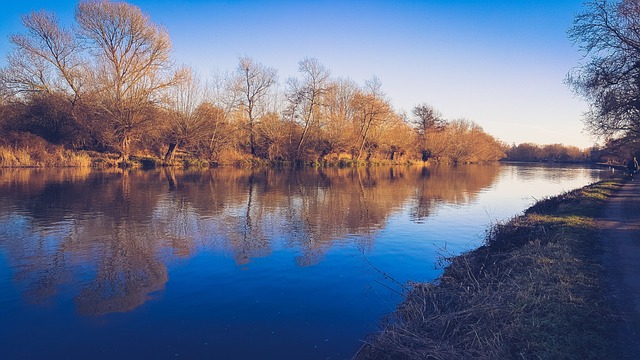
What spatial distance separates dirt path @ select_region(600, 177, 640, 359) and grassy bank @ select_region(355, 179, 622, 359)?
18 centimetres

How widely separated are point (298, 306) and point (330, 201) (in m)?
13.4

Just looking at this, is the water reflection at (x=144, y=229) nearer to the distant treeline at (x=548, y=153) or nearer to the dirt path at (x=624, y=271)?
the dirt path at (x=624, y=271)

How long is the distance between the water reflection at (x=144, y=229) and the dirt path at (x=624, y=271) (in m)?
5.86

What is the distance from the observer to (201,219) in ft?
47.0

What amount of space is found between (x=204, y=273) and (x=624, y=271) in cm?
830

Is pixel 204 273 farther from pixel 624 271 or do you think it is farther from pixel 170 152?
pixel 170 152

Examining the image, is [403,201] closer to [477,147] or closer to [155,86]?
[155,86]

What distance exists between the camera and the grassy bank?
4.63 m

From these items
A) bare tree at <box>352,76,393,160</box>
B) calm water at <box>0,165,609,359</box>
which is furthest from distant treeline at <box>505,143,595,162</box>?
calm water at <box>0,165,609,359</box>

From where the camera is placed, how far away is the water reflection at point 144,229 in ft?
25.5

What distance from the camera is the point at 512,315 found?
5.36 m

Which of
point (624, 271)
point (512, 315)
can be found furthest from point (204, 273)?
point (624, 271)

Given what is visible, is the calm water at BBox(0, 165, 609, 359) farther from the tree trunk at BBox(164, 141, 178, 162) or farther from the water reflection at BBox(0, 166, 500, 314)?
the tree trunk at BBox(164, 141, 178, 162)

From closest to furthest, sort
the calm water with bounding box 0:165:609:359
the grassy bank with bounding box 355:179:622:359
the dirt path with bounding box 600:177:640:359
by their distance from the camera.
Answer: the grassy bank with bounding box 355:179:622:359, the dirt path with bounding box 600:177:640:359, the calm water with bounding box 0:165:609:359
